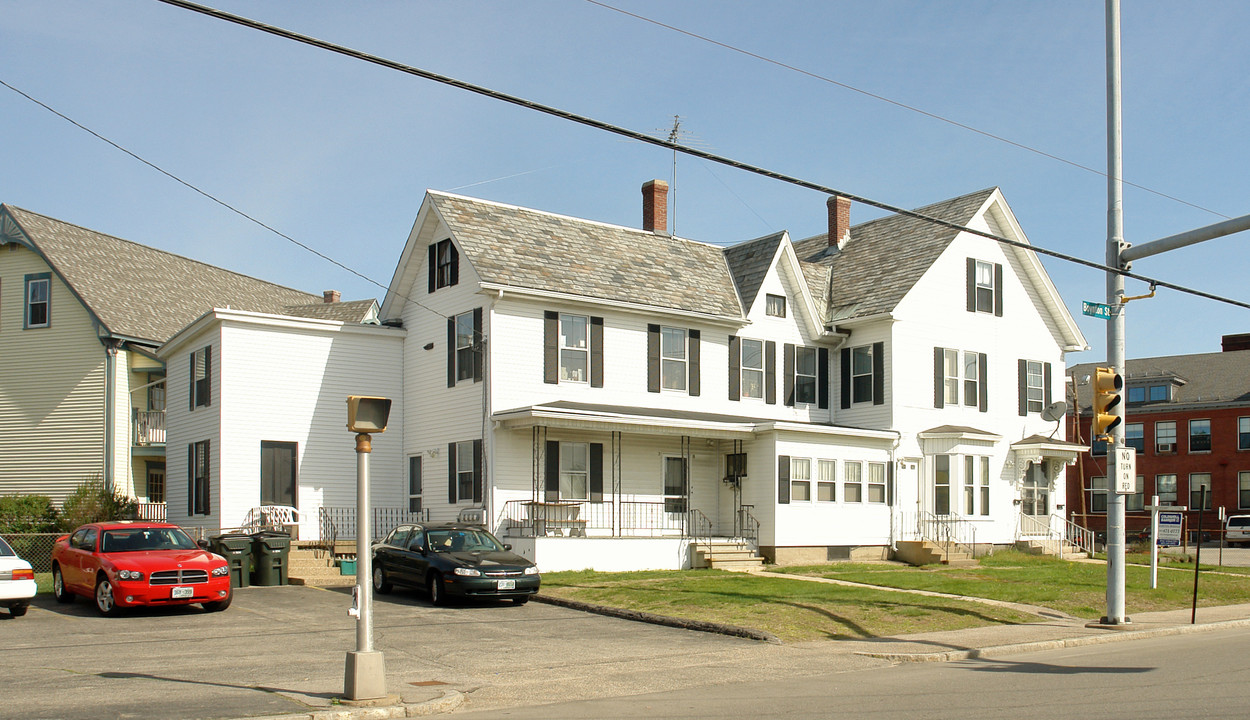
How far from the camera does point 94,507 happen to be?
33344 mm

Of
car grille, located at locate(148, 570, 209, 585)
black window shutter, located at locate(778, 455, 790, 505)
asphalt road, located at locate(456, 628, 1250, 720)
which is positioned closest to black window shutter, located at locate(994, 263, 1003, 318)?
black window shutter, located at locate(778, 455, 790, 505)

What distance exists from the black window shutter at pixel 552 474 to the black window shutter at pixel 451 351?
3.23 meters

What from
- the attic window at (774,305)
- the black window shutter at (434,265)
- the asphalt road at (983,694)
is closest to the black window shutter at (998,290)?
the attic window at (774,305)

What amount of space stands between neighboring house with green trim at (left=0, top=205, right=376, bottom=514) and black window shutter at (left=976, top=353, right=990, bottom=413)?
24917 mm

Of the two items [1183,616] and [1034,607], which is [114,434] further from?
[1183,616]

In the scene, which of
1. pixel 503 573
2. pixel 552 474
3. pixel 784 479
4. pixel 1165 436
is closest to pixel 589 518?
pixel 552 474

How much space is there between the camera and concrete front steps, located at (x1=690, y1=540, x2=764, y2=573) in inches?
1102

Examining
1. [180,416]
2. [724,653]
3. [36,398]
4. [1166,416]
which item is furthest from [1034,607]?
[1166,416]

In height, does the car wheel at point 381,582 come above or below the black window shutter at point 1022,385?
below

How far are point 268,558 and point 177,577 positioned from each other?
524 centimetres

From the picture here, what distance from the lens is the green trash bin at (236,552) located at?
23469mm

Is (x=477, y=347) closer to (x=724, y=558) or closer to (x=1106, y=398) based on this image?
(x=724, y=558)

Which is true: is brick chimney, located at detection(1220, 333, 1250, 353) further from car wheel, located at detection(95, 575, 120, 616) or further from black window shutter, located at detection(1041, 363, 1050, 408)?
car wheel, located at detection(95, 575, 120, 616)

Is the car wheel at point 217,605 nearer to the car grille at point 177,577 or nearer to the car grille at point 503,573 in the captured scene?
the car grille at point 177,577
